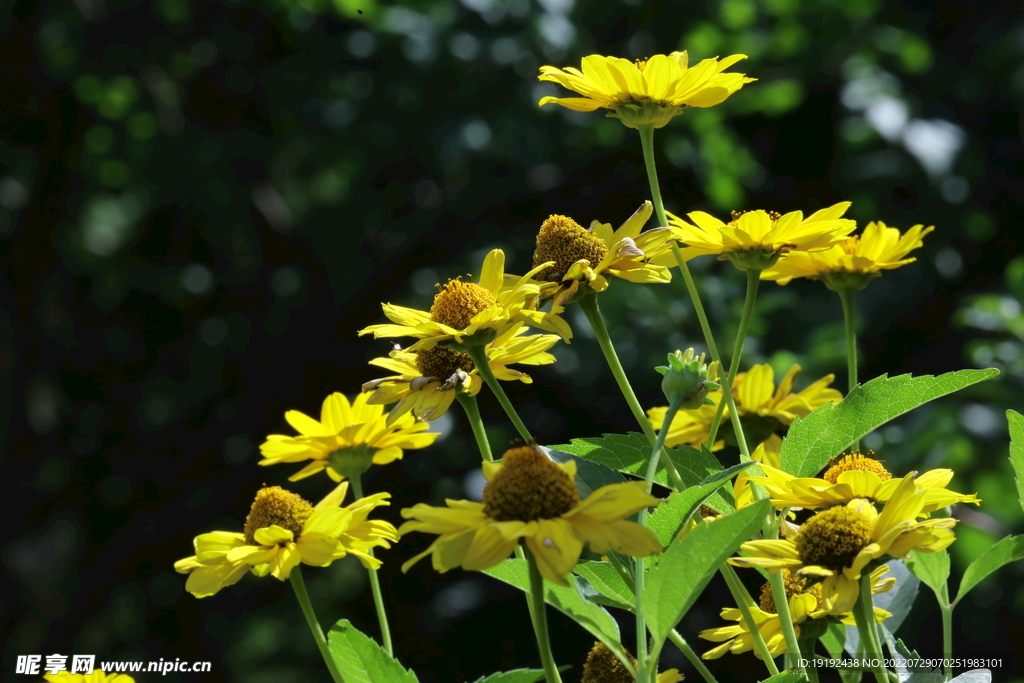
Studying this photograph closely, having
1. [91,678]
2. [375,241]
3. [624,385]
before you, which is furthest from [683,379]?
[375,241]

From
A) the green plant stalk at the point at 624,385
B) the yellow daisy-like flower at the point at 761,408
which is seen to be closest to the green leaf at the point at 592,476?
the green plant stalk at the point at 624,385

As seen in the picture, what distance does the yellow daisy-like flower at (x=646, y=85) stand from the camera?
0.54 m

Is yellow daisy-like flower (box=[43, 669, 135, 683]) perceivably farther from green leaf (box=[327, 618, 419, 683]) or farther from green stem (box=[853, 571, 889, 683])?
green stem (box=[853, 571, 889, 683])

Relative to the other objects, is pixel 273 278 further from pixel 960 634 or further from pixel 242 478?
pixel 960 634

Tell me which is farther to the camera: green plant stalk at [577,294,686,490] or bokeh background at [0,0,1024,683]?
bokeh background at [0,0,1024,683]

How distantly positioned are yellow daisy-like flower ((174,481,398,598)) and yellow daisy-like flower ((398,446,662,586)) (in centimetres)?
16

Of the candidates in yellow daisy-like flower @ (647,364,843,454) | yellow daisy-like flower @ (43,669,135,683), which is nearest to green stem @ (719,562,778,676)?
yellow daisy-like flower @ (647,364,843,454)

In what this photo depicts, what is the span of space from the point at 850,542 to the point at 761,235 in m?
0.18

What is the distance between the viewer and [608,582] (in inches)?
16.6

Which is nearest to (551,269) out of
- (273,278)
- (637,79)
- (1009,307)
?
(637,79)

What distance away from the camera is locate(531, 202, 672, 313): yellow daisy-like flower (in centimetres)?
48

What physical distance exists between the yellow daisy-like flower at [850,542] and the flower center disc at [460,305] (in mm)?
177

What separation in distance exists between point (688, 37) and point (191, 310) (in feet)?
3.52

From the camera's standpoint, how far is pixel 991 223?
5.32 ft
